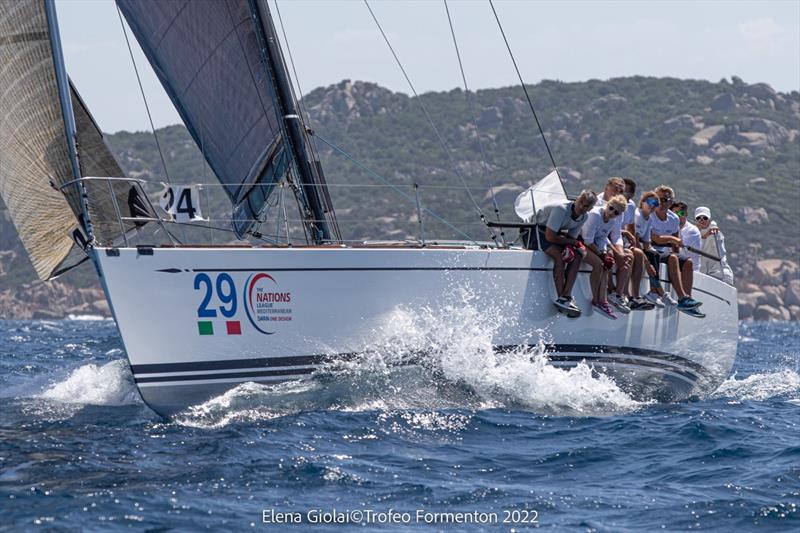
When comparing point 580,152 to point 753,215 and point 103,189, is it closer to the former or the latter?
point 753,215

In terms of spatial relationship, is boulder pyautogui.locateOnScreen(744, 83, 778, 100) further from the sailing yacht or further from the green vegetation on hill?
the sailing yacht

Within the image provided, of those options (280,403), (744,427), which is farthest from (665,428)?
(280,403)

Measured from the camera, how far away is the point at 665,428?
900 cm

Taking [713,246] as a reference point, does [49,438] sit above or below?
below

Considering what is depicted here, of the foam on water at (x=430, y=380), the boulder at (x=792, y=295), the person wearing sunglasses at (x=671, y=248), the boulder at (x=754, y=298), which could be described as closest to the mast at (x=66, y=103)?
the foam on water at (x=430, y=380)

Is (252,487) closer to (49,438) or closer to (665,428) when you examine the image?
(49,438)

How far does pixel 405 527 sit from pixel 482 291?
13.0 feet

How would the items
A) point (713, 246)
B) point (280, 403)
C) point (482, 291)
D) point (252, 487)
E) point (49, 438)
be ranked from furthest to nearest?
point (713, 246)
point (482, 291)
point (280, 403)
point (49, 438)
point (252, 487)

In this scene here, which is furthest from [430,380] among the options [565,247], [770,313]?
[770,313]

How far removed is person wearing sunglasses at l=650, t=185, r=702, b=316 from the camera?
11.0 m

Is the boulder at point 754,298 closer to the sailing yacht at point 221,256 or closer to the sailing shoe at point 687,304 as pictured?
the sailing shoe at point 687,304

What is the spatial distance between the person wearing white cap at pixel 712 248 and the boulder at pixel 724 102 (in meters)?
90.5

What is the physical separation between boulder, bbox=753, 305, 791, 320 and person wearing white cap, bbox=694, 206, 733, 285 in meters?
49.0

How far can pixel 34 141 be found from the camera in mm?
8672
